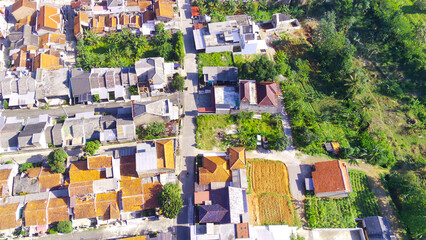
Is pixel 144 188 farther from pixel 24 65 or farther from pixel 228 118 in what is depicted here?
pixel 24 65

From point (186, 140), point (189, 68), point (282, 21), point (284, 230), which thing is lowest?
point (284, 230)

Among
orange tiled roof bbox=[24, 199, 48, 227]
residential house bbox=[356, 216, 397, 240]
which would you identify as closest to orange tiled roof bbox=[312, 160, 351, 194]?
residential house bbox=[356, 216, 397, 240]

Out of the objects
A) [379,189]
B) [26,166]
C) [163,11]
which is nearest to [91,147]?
[26,166]

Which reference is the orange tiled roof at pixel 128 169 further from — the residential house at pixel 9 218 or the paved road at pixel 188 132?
the residential house at pixel 9 218

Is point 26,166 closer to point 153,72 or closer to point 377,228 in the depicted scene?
point 153,72

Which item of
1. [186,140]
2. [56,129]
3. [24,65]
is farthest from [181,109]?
[24,65]

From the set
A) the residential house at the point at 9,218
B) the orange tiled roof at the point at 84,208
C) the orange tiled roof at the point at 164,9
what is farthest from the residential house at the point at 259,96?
the residential house at the point at 9,218
